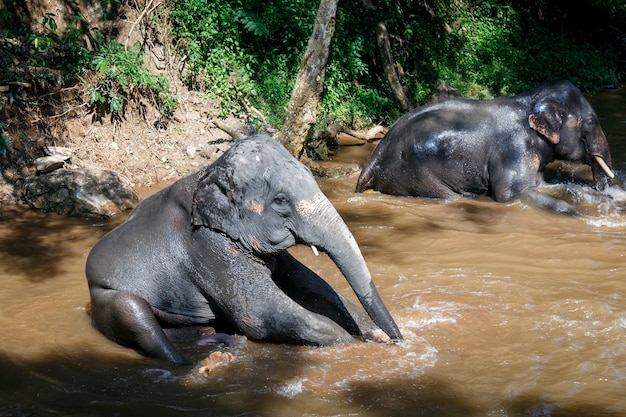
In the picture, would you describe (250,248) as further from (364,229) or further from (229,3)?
(229,3)

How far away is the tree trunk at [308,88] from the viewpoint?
9625 millimetres

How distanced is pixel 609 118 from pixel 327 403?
1019cm

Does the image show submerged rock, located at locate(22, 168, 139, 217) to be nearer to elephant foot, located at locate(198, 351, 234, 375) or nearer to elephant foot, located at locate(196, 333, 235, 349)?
elephant foot, located at locate(196, 333, 235, 349)

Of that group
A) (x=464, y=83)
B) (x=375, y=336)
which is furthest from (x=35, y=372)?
(x=464, y=83)

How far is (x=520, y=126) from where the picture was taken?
31.2 feet

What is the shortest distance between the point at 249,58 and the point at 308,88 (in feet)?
7.24

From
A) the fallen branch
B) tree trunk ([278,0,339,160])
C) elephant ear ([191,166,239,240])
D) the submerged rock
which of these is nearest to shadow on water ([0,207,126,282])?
the submerged rock

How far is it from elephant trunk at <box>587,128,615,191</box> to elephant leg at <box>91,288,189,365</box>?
20.4 ft

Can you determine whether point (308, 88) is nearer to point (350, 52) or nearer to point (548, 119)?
point (548, 119)

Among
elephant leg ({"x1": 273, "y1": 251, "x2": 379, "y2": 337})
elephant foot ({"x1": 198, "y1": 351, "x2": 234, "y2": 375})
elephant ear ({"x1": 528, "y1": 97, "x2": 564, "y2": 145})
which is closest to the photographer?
elephant foot ({"x1": 198, "y1": 351, "x2": 234, "y2": 375})

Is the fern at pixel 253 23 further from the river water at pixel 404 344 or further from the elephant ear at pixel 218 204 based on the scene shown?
the elephant ear at pixel 218 204

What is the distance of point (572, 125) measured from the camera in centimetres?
952

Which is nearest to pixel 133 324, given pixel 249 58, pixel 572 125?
pixel 572 125

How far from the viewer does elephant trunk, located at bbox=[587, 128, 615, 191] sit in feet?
31.1
